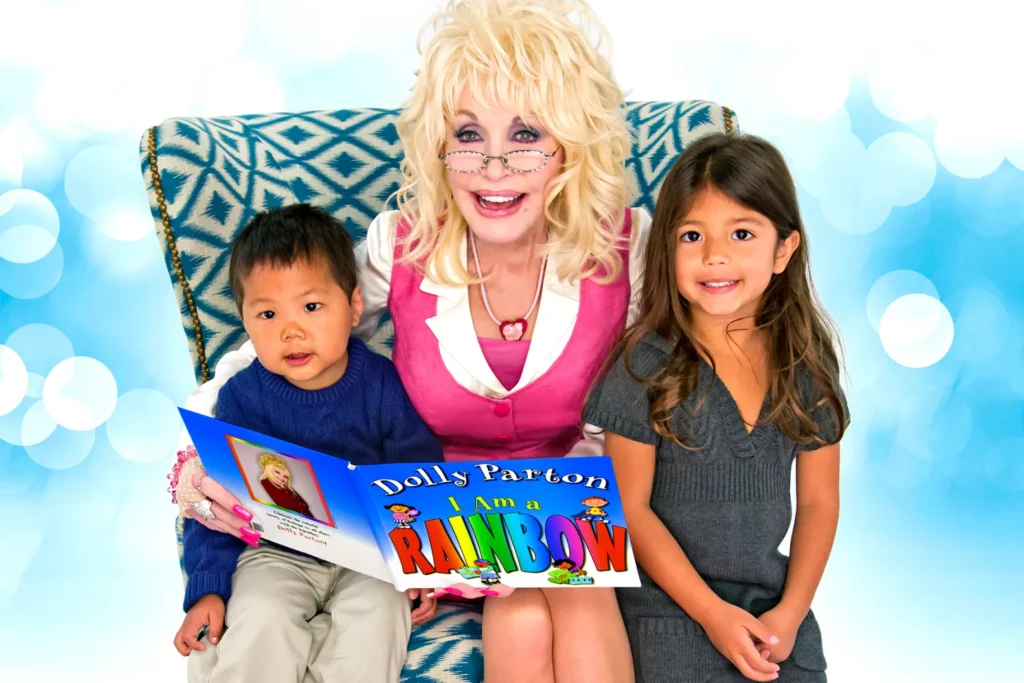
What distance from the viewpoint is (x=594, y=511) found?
1.59 meters

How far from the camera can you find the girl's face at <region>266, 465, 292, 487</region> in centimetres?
171

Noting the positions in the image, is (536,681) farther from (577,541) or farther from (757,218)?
(757,218)

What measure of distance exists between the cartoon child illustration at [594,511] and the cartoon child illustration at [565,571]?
0.08 m

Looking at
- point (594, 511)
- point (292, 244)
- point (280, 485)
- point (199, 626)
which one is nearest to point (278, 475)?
point (280, 485)

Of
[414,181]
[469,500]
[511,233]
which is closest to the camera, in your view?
[469,500]

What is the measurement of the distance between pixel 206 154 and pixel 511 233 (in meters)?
0.73

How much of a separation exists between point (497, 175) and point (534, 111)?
0.12 m

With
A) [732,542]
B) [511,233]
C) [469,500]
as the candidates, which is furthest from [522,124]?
[732,542]

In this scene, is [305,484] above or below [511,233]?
below

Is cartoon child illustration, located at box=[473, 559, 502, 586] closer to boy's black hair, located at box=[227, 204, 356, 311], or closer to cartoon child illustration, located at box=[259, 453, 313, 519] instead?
cartoon child illustration, located at box=[259, 453, 313, 519]

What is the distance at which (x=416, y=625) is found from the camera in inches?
72.2

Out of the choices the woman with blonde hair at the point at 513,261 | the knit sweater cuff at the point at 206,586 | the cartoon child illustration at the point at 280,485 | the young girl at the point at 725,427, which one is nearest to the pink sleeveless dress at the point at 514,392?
the woman with blonde hair at the point at 513,261

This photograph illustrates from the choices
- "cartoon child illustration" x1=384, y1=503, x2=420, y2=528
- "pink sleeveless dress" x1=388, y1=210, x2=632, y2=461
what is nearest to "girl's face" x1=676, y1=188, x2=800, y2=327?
"pink sleeveless dress" x1=388, y1=210, x2=632, y2=461

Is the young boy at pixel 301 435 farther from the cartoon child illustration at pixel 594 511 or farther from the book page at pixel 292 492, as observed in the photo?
the cartoon child illustration at pixel 594 511
